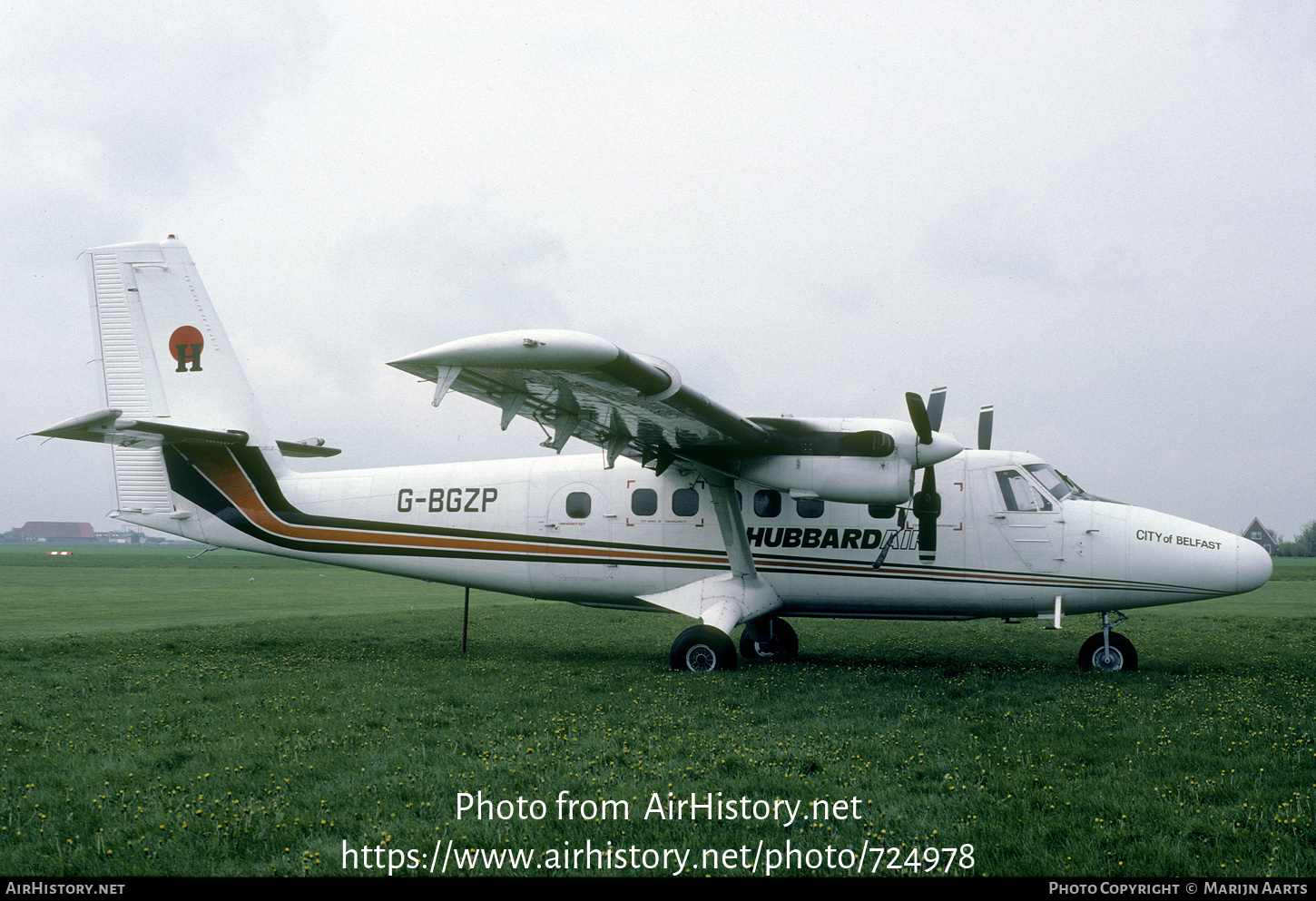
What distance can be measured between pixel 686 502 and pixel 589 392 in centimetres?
379

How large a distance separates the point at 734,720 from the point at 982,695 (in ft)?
10.5

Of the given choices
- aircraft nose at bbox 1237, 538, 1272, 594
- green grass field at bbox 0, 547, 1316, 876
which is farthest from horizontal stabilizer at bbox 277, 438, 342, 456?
aircraft nose at bbox 1237, 538, 1272, 594

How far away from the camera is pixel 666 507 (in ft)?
43.4

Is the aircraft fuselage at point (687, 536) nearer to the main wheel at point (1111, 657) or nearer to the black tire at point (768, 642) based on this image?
the main wheel at point (1111, 657)

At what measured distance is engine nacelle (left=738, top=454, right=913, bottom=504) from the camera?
11070 millimetres

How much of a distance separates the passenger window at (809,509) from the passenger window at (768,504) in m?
0.29

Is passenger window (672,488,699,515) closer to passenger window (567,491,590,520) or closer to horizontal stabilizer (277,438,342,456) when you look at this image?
passenger window (567,491,590,520)

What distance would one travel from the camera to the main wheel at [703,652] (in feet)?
39.0

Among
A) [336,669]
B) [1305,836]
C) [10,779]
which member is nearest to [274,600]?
[336,669]

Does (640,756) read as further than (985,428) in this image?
No

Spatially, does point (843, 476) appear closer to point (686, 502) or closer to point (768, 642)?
point (686, 502)

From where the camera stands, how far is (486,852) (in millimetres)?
4973

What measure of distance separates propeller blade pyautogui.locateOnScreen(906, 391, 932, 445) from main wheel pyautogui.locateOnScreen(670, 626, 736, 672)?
3915 millimetres

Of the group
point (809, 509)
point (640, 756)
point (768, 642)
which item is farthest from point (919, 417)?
point (640, 756)
